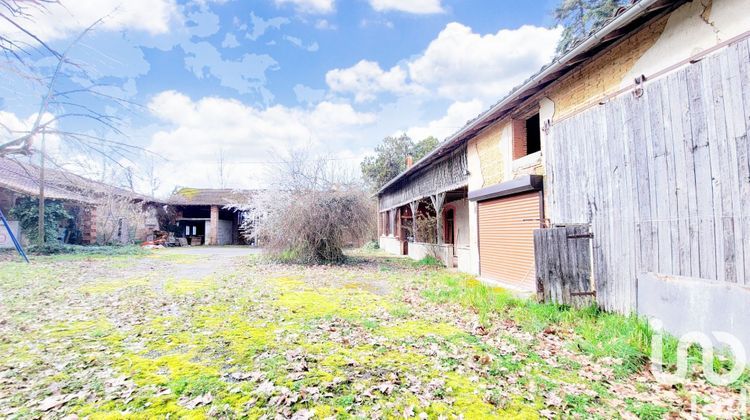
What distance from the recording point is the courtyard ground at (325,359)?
2.56 m

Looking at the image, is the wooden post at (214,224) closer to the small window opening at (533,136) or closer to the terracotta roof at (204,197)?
the terracotta roof at (204,197)

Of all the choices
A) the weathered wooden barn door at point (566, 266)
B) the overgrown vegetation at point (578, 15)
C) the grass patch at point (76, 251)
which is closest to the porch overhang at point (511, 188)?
the weathered wooden barn door at point (566, 266)

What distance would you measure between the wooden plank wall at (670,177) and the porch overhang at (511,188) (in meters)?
1.10

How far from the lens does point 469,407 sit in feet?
8.52

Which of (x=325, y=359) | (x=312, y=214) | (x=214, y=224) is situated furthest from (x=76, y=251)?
(x=325, y=359)

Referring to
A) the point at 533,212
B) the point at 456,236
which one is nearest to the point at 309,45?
the point at 456,236

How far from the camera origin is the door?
7.03 metres

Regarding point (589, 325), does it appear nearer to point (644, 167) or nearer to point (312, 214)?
point (644, 167)

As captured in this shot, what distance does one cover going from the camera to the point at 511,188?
7371 millimetres

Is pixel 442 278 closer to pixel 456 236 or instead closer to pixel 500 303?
pixel 500 303

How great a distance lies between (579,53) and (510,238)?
4.20 metres

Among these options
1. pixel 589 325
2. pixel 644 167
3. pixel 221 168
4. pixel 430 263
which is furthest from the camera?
pixel 221 168

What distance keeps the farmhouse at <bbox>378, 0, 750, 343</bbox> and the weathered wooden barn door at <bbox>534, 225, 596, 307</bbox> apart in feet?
0.05

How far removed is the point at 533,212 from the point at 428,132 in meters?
25.3
